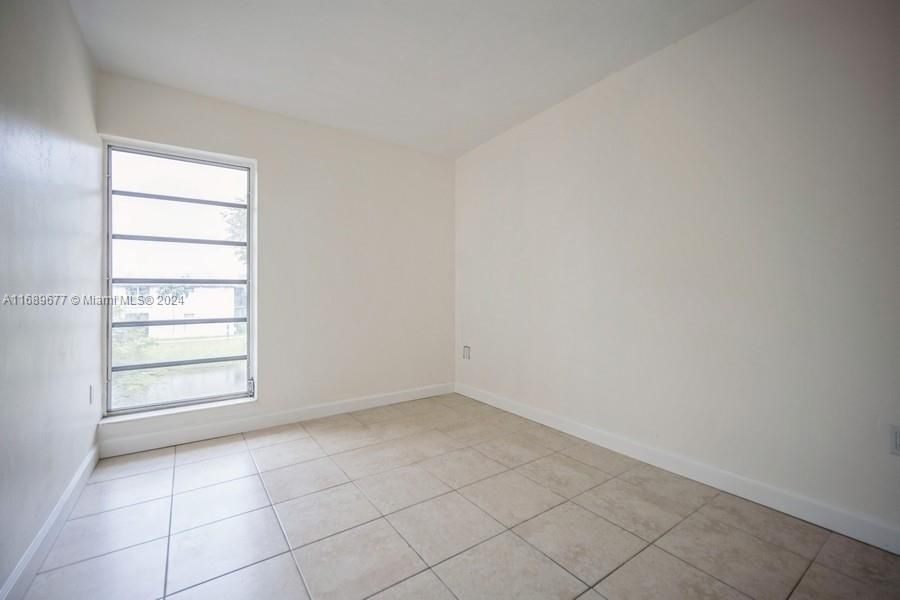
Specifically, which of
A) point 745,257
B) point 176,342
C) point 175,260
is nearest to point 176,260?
point 175,260

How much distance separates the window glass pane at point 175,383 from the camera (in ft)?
9.34

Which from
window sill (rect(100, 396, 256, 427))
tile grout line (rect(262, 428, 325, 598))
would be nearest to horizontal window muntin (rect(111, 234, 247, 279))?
window sill (rect(100, 396, 256, 427))

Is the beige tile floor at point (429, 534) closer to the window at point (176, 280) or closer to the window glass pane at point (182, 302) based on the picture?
the window at point (176, 280)

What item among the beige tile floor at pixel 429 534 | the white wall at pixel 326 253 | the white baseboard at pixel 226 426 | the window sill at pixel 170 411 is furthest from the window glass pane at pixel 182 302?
the beige tile floor at pixel 429 534

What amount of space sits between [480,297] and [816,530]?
115 inches

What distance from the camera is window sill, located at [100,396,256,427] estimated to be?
271cm

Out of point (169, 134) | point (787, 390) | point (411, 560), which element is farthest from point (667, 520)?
point (169, 134)

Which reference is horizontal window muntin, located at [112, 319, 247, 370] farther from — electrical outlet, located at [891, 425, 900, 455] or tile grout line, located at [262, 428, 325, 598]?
electrical outlet, located at [891, 425, 900, 455]

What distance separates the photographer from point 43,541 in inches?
64.2

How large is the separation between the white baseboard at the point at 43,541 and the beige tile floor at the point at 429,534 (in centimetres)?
4

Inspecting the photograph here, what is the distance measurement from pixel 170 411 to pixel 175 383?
A: 0.24 meters

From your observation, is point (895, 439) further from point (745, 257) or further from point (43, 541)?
point (43, 541)

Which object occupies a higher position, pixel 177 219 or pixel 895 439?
pixel 177 219

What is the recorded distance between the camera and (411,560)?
1638 mm
